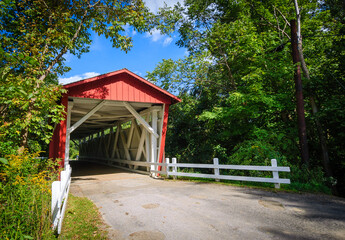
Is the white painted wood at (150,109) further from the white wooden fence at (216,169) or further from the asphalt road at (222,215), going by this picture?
the asphalt road at (222,215)

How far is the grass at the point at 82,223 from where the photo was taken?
3340 millimetres

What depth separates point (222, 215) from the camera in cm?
418

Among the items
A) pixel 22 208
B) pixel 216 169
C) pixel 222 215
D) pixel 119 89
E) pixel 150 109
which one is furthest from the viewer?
pixel 150 109

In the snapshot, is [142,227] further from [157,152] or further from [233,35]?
[233,35]

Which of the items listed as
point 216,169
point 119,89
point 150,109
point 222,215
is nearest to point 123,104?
point 119,89

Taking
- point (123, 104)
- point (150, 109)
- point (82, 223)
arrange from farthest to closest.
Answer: point (150, 109)
point (123, 104)
point (82, 223)

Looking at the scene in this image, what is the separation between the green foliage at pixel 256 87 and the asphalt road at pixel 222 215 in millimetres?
2076

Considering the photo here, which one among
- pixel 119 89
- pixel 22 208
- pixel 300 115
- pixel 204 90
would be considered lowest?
pixel 22 208

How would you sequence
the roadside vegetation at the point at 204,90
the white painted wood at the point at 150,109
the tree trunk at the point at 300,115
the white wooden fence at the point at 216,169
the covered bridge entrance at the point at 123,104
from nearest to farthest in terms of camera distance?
1. the roadside vegetation at the point at 204,90
2. the white wooden fence at the point at 216,169
3. the tree trunk at the point at 300,115
4. the covered bridge entrance at the point at 123,104
5. the white painted wood at the point at 150,109

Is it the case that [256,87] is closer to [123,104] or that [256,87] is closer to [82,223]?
[123,104]

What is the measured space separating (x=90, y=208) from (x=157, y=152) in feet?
20.1

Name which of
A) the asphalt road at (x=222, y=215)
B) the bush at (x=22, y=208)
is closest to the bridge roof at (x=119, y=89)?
the bush at (x=22, y=208)

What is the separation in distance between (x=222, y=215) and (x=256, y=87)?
7376 mm

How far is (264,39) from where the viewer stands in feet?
40.4
